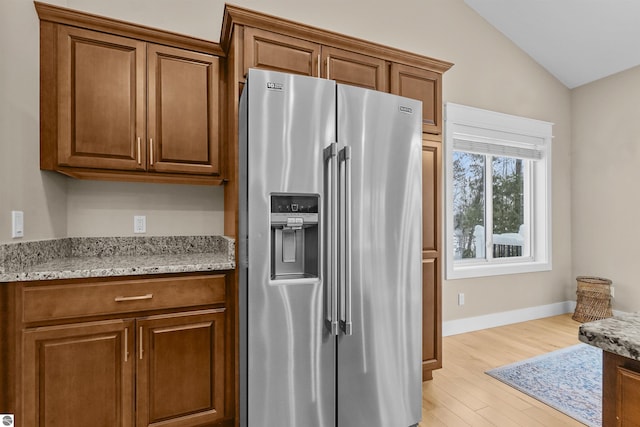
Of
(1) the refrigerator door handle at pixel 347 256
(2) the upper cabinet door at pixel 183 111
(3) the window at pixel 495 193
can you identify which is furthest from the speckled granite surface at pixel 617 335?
(3) the window at pixel 495 193

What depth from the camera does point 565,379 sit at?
2.51 m

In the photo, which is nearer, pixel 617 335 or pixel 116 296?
pixel 617 335

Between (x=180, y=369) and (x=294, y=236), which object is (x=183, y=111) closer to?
(x=294, y=236)

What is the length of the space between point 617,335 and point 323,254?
1.13m

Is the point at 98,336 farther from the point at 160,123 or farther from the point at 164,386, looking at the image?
the point at 160,123

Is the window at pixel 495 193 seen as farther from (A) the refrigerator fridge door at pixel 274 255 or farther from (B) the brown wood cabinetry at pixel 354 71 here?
(A) the refrigerator fridge door at pixel 274 255

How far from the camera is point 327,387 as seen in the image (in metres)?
1.65

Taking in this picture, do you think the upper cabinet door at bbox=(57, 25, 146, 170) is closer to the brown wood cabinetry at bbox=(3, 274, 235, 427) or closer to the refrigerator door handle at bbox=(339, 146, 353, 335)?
the brown wood cabinetry at bbox=(3, 274, 235, 427)

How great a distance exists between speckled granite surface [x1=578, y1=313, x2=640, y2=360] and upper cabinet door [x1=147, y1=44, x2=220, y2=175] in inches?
78.5

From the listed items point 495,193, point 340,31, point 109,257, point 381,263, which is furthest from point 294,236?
point 495,193

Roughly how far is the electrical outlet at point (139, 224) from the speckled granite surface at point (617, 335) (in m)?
2.37

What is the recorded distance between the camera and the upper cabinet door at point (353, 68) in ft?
7.01

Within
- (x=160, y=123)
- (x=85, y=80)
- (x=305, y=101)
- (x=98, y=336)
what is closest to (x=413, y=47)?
(x=305, y=101)

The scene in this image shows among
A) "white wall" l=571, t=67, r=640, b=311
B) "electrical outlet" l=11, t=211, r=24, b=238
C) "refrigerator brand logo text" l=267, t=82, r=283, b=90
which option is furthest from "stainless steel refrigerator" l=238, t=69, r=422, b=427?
"white wall" l=571, t=67, r=640, b=311
